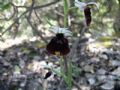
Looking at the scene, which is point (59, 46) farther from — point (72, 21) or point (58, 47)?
point (72, 21)

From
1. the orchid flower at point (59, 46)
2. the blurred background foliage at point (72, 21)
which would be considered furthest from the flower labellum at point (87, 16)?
the blurred background foliage at point (72, 21)

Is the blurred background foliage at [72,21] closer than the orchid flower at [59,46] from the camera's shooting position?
No

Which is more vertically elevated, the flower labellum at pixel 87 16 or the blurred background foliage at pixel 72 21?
the flower labellum at pixel 87 16

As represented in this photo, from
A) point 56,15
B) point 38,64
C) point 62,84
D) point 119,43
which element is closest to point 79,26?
point 56,15

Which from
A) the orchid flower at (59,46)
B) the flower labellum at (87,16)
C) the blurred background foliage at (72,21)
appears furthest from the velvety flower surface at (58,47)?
the blurred background foliage at (72,21)

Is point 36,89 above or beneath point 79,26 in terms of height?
above

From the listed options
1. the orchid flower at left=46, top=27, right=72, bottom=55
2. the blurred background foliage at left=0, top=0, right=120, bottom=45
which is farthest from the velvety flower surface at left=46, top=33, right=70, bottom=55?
the blurred background foliage at left=0, top=0, right=120, bottom=45

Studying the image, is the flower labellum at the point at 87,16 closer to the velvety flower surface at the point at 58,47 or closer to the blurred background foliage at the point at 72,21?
the velvety flower surface at the point at 58,47

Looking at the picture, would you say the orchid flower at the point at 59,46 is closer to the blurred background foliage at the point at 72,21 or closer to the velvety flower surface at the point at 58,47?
the velvety flower surface at the point at 58,47

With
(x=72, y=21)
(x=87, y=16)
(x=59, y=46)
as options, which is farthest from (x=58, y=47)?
(x=72, y=21)

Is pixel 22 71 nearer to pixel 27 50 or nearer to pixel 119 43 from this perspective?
pixel 27 50

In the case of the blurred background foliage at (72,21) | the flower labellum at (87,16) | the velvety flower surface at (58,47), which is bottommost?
the blurred background foliage at (72,21)
